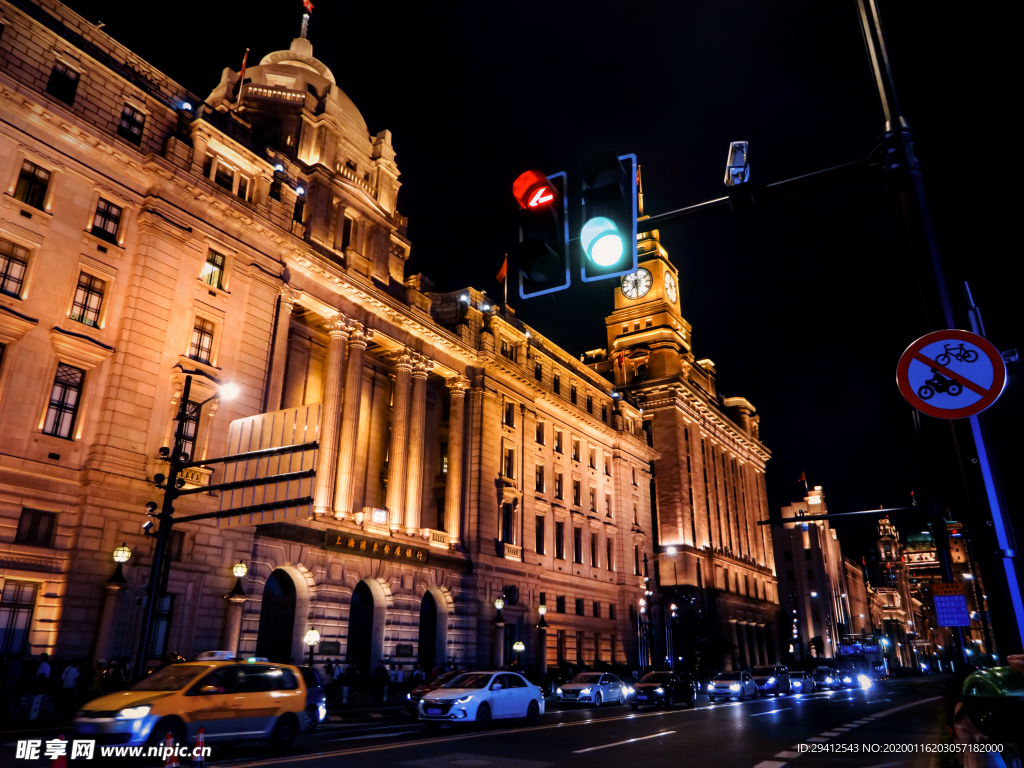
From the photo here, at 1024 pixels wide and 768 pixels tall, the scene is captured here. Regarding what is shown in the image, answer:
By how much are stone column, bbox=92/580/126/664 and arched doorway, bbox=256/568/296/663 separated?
747 centimetres

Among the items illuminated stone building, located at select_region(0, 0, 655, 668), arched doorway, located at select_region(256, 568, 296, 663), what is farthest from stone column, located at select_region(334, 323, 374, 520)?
arched doorway, located at select_region(256, 568, 296, 663)

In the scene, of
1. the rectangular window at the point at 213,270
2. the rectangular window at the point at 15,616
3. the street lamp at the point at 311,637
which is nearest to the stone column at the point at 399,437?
the street lamp at the point at 311,637

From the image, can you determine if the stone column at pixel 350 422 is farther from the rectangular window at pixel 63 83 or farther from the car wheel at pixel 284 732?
the car wheel at pixel 284 732

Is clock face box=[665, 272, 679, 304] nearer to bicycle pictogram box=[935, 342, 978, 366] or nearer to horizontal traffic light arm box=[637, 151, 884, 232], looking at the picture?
horizontal traffic light arm box=[637, 151, 884, 232]

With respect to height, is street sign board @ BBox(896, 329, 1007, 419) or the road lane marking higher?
street sign board @ BBox(896, 329, 1007, 419)

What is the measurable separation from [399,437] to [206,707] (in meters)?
27.1

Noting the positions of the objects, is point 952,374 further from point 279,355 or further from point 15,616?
point 279,355

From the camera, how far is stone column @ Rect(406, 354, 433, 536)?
39.4 metres

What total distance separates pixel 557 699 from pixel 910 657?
188 m

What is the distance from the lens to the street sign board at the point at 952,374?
17.0 ft

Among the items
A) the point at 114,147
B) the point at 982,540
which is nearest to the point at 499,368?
the point at 114,147

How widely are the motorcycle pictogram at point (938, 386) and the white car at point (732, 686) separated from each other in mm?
35963

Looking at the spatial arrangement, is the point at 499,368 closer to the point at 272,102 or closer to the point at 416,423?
the point at 416,423

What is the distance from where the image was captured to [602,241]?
602 cm
